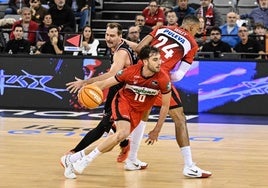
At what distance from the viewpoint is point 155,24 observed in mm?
18141

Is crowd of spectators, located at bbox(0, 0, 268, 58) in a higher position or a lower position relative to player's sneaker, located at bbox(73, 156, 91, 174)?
higher

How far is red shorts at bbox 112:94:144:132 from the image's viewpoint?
28.4 ft

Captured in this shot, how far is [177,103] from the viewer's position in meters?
8.95

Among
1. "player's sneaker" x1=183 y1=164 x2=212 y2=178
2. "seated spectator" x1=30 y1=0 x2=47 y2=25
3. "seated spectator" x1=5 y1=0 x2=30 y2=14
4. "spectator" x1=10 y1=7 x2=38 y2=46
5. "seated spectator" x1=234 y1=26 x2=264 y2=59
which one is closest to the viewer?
"player's sneaker" x1=183 y1=164 x2=212 y2=178

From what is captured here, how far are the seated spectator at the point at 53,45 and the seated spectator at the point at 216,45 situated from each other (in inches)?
127

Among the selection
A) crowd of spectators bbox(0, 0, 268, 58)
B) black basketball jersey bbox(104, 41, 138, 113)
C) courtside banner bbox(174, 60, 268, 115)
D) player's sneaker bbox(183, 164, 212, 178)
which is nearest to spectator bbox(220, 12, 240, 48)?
crowd of spectators bbox(0, 0, 268, 58)

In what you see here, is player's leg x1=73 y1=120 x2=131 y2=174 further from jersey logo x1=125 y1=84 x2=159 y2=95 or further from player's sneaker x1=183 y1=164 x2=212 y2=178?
player's sneaker x1=183 y1=164 x2=212 y2=178

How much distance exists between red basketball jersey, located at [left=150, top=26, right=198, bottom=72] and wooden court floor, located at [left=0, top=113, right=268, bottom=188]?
1.36 metres

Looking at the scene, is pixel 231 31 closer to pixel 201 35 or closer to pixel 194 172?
pixel 201 35

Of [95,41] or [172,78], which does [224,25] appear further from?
[172,78]

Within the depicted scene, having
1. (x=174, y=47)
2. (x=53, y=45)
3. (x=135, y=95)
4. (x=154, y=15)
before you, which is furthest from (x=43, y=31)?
(x=135, y=95)

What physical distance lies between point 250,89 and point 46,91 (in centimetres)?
438

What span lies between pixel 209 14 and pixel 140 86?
31.6ft

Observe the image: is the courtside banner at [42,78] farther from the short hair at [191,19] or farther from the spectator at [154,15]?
the short hair at [191,19]
